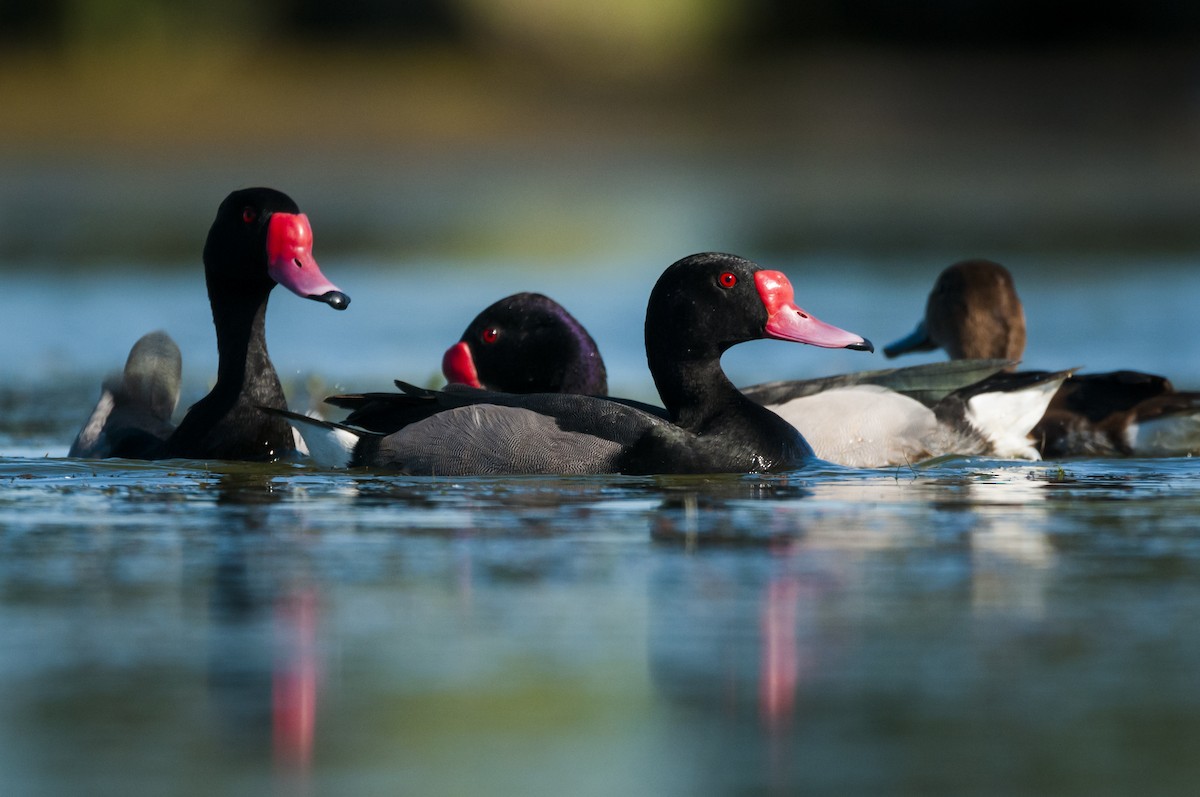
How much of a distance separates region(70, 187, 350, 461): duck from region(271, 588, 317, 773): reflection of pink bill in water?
3.20m

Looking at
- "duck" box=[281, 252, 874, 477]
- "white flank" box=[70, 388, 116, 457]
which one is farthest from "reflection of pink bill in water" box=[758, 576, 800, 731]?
"white flank" box=[70, 388, 116, 457]

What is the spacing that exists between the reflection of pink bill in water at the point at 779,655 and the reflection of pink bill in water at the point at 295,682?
38.1 inches

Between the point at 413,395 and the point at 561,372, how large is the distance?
1224mm

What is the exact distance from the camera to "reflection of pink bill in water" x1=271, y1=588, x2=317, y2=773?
4.64 metres

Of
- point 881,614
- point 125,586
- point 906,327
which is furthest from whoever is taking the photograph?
point 906,327

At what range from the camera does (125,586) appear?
6312 millimetres

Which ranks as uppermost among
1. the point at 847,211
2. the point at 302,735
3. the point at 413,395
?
the point at 847,211

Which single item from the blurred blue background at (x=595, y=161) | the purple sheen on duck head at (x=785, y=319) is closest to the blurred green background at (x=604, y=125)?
the blurred blue background at (x=595, y=161)

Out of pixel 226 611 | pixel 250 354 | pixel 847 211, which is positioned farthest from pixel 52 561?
pixel 847 211

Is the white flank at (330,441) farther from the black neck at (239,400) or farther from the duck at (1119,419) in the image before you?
the duck at (1119,419)

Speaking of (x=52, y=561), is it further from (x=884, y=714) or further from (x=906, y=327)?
(x=906, y=327)

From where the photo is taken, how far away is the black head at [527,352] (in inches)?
403

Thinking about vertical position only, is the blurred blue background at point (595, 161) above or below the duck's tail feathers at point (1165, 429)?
above

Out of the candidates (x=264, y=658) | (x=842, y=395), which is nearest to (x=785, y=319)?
(x=842, y=395)
